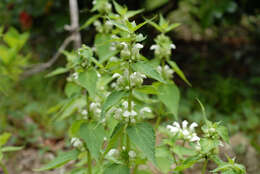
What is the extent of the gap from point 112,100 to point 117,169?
0.28 metres

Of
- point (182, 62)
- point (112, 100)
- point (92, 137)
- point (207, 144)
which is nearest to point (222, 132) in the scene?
point (207, 144)

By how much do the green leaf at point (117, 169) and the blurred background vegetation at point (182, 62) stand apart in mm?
1366

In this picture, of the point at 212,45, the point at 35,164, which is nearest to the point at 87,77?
the point at 35,164

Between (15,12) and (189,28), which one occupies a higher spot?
(15,12)

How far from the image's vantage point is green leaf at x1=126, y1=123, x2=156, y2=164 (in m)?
1.00

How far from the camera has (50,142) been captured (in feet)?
9.16

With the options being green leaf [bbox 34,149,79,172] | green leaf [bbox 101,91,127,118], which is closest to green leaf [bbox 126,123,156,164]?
green leaf [bbox 101,91,127,118]

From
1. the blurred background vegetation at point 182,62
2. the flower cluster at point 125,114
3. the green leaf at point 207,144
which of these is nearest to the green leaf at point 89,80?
the flower cluster at point 125,114

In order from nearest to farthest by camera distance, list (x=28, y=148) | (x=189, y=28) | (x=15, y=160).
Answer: (x=15, y=160)
(x=28, y=148)
(x=189, y=28)

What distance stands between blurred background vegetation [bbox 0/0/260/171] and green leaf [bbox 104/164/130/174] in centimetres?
137

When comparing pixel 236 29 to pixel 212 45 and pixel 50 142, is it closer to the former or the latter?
pixel 212 45

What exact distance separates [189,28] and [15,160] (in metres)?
3.04

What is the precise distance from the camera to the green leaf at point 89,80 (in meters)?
1.11

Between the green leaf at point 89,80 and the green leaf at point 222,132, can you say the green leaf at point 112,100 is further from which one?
the green leaf at point 222,132
